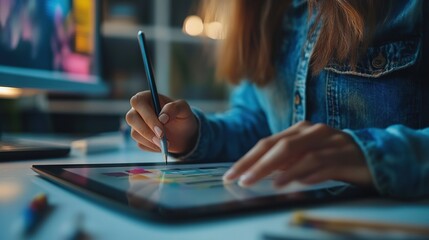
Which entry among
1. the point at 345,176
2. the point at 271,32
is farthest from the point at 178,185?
the point at 271,32

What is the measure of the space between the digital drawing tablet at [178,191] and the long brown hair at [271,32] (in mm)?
226

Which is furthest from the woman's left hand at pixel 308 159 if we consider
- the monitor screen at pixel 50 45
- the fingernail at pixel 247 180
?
the monitor screen at pixel 50 45

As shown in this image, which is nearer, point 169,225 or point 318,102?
point 169,225

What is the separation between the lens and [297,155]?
344 millimetres

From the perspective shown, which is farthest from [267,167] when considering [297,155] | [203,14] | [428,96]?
[203,14]

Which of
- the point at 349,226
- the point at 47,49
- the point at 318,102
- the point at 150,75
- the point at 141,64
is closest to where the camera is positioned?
the point at 349,226

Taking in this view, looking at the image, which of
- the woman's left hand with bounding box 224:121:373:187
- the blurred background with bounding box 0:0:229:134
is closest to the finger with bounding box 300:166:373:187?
the woman's left hand with bounding box 224:121:373:187

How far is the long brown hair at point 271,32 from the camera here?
550 millimetres

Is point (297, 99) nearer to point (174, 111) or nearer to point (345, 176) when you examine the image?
point (174, 111)

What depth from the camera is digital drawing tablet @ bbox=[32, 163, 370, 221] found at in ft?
0.94

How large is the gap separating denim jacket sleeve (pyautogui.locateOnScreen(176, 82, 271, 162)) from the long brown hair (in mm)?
50

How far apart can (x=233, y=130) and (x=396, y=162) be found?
0.41 meters

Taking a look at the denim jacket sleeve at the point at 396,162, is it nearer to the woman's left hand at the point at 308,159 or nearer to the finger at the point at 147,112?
the woman's left hand at the point at 308,159

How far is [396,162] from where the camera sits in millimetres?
352
